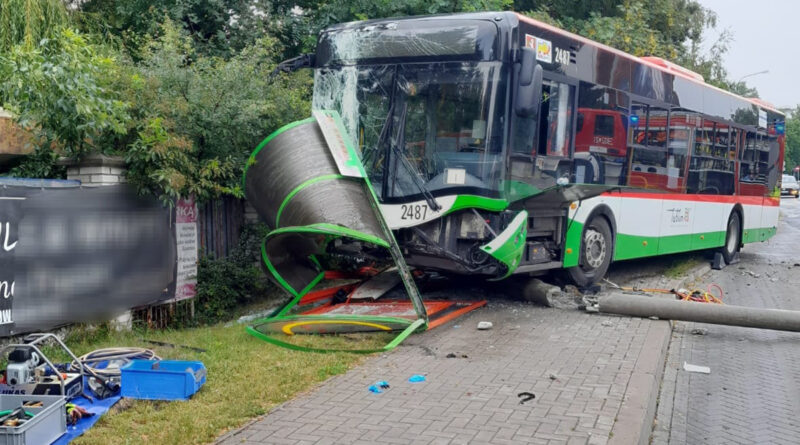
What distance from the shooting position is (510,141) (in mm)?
9094

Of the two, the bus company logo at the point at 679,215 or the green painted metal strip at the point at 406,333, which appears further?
the bus company logo at the point at 679,215

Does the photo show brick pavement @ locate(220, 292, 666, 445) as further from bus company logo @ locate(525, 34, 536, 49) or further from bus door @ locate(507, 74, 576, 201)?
bus company logo @ locate(525, 34, 536, 49)

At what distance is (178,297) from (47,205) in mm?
2536

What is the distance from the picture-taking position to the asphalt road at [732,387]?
618 cm

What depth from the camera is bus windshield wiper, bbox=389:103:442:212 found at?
9.23 metres

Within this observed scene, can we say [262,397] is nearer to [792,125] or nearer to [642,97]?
[642,97]

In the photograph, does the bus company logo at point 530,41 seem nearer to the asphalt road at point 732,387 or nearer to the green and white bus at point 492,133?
the green and white bus at point 492,133

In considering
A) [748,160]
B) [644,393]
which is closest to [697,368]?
[644,393]

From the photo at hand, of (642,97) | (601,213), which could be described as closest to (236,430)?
(601,213)

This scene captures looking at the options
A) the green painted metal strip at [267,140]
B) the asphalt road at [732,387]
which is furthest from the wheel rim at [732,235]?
the green painted metal strip at [267,140]

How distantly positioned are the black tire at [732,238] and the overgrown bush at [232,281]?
10.5m

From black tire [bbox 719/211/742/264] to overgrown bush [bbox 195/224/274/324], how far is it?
10459mm

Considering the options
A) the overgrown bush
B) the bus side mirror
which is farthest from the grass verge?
the bus side mirror

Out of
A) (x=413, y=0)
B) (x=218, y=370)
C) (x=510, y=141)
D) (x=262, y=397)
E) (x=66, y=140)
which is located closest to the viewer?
(x=262, y=397)
